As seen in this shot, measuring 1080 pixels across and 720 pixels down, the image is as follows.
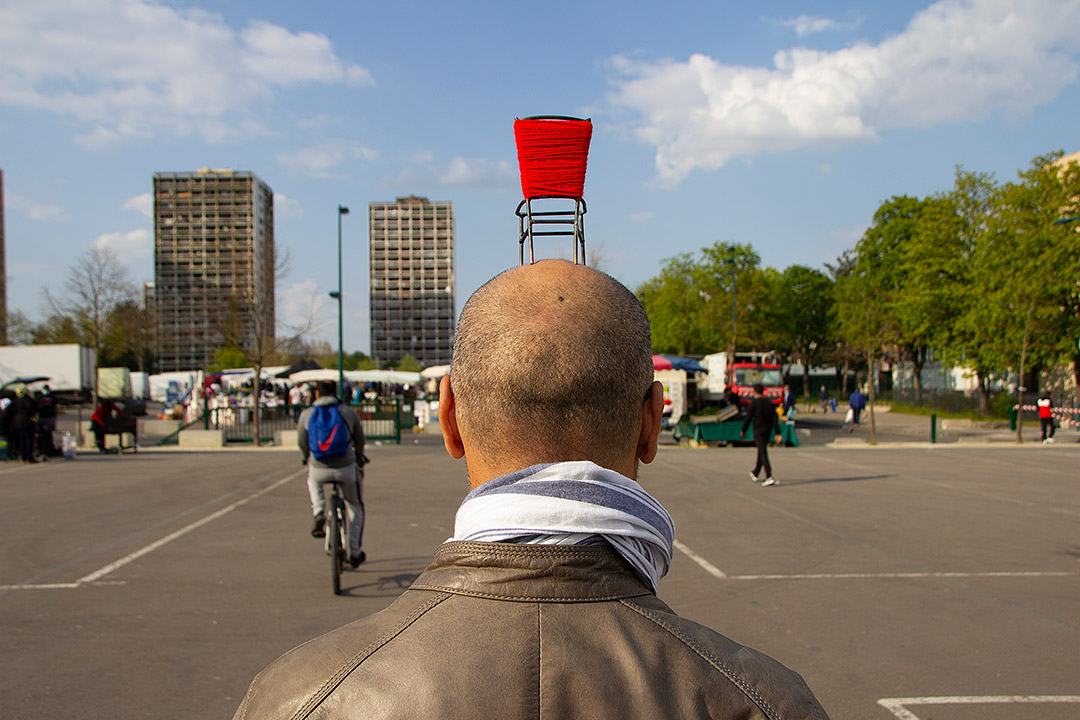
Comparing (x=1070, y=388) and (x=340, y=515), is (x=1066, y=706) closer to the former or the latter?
(x=340, y=515)

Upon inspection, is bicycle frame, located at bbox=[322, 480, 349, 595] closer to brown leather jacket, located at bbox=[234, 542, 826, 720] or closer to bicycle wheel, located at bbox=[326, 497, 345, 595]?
bicycle wheel, located at bbox=[326, 497, 345, 595]

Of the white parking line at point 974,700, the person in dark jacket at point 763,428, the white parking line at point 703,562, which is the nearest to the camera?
the white parking line at point 974,700

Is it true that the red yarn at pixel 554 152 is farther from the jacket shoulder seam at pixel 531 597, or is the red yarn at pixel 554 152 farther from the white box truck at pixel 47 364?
the white box truck at pixel 47 364

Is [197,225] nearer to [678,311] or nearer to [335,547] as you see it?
[678,311]

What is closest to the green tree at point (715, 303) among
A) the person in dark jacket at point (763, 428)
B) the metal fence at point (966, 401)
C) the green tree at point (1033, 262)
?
the metal fence at point (966, 401)

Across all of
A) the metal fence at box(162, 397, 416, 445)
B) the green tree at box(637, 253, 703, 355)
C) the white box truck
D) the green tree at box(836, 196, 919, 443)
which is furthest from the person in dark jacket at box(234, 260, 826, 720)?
the green tree at box(637, 253, 703, 355)

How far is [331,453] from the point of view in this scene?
7117 mm

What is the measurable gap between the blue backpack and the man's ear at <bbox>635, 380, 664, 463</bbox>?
6.05 m

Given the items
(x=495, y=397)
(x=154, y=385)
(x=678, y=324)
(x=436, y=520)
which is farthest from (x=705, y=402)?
(x=154, y=385)

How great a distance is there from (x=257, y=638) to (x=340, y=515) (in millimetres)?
1706

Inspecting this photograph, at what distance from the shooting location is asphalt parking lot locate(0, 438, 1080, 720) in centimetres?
466

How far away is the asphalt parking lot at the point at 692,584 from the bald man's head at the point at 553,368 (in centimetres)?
377

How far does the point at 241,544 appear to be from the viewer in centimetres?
876

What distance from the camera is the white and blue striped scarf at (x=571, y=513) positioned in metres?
1.17
